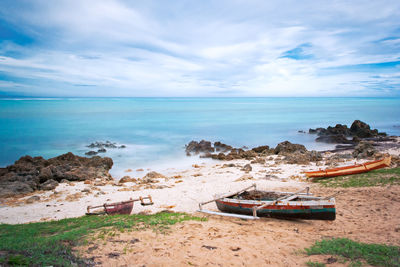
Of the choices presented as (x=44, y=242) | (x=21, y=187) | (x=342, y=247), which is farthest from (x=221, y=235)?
(x=21, y=187)

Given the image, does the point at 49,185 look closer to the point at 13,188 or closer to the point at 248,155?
the point at 13,188

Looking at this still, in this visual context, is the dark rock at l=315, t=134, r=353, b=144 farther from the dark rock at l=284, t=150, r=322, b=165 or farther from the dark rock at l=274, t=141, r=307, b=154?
the dark rock at l=284, t=150, r=322, b=165

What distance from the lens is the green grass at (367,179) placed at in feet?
43.6

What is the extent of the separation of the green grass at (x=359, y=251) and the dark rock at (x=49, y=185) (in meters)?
16.3

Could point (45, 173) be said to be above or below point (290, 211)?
below

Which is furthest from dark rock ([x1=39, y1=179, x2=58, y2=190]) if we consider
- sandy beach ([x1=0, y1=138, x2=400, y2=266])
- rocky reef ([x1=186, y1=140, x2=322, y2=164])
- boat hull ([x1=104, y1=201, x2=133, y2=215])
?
rocky reef ([x1=186, y1=140, x2=322, y2=164])

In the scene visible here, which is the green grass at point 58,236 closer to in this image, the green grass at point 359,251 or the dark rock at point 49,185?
the green grass at point 359,251

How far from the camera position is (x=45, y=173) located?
18.6 m

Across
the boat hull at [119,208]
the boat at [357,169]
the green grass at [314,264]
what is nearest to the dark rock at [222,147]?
the boat at [357,169]

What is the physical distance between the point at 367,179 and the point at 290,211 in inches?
291

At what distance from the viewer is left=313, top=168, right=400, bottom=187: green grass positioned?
13289mm

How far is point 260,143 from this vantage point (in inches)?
1578

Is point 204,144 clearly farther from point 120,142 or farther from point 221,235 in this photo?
point 221,235

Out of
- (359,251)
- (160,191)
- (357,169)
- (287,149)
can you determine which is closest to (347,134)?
(287,149)
